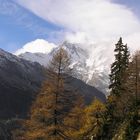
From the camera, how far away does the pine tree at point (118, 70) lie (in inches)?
2355

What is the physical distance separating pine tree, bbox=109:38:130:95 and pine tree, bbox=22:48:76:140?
891 inches

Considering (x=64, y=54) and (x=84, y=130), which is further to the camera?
(x=84, y=130)

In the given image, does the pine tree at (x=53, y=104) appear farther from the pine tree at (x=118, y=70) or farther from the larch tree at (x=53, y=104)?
the pine tree at (x=118, y=70)

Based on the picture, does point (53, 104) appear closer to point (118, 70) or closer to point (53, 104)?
point (53, 104)

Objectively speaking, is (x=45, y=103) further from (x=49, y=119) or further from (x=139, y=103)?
(x=139, y=103)

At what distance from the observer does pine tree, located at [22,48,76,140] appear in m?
35.4

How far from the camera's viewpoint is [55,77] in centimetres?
3688

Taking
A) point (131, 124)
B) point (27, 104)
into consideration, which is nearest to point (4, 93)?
point (27, 104)

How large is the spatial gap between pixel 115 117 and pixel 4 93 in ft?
421

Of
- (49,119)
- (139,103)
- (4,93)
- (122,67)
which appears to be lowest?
(49,119)

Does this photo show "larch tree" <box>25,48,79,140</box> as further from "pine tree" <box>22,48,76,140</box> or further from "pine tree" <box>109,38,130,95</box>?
"pine tree" <box>109,38,130,95</box>

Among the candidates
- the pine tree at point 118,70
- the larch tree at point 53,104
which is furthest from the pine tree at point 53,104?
the pine tree at point 118,70

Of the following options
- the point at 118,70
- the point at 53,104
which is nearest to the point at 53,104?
the point at 53,104

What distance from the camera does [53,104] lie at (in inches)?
1426
